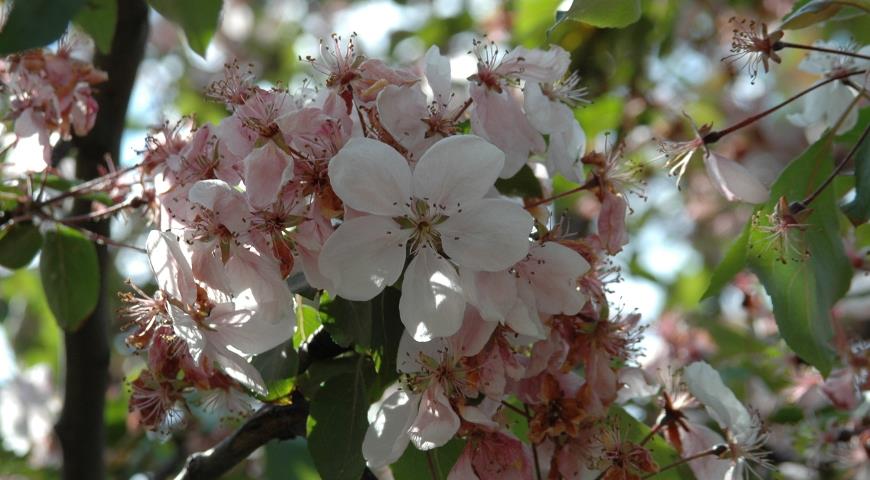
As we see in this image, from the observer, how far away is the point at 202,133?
1339mm

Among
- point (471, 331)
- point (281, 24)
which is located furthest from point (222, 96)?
point (281, 24)

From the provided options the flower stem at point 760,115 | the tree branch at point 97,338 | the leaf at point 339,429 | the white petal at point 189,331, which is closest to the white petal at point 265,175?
the white petal at point 189,331

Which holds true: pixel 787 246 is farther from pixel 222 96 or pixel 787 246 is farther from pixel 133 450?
pixel 133 450

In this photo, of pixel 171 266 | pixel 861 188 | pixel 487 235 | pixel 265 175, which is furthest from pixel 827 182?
pixel 171 266

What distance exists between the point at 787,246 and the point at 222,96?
81cm

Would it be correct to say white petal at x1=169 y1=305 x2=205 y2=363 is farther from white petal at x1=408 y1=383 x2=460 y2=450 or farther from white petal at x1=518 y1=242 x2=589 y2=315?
white petal at x1=518 y1=242 x2=589 y2=315

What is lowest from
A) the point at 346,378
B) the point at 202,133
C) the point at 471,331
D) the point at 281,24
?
the point at 281,24

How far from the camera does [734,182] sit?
1.54 m

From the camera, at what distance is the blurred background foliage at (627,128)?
8.20ft

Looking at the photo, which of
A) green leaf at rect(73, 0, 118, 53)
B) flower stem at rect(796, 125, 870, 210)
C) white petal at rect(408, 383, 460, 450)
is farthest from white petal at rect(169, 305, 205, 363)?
flower stem at rect(796, 125, 870, 210)

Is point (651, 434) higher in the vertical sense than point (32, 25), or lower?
lower

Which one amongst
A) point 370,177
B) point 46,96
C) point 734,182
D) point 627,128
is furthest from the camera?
point 627,128

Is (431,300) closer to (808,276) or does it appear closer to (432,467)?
(432,467)

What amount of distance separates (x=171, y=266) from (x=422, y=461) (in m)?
0.43
